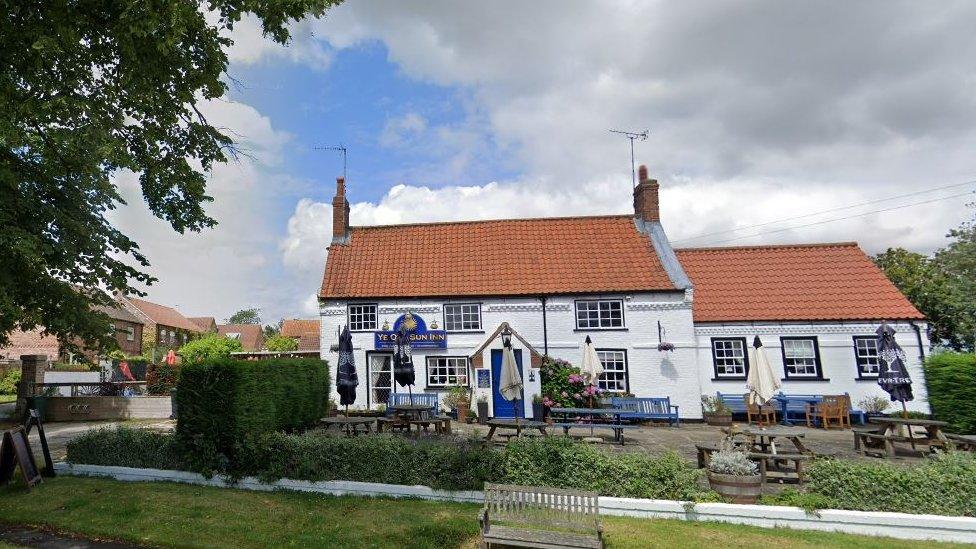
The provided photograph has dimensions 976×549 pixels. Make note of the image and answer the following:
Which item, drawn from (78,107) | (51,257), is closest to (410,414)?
(51,257)

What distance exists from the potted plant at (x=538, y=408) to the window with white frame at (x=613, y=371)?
8.84 feet

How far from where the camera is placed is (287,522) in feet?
26.0

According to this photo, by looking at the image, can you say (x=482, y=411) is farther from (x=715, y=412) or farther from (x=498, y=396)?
(x=715, y=412)

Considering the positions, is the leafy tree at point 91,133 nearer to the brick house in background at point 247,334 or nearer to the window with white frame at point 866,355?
the window with white frame at point 866,355

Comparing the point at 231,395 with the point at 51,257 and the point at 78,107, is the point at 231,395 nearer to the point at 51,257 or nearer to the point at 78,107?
the point at 51,257

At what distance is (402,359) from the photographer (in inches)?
666

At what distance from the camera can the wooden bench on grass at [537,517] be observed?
647cm

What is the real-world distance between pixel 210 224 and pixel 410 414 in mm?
8413

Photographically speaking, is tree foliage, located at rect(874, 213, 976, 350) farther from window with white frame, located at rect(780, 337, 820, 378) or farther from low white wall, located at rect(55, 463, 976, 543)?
low white wall, located at rect(55, 463, 976, 543)

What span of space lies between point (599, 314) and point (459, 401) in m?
6.76

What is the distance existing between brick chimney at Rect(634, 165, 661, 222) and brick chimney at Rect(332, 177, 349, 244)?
14.3 meters

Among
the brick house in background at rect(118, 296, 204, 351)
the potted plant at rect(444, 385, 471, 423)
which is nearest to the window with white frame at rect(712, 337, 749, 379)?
the potted plant at rect(444, 385, 471, 423)

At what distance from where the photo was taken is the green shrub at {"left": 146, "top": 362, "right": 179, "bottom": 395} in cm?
2325

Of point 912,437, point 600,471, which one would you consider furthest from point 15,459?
point 912,437
